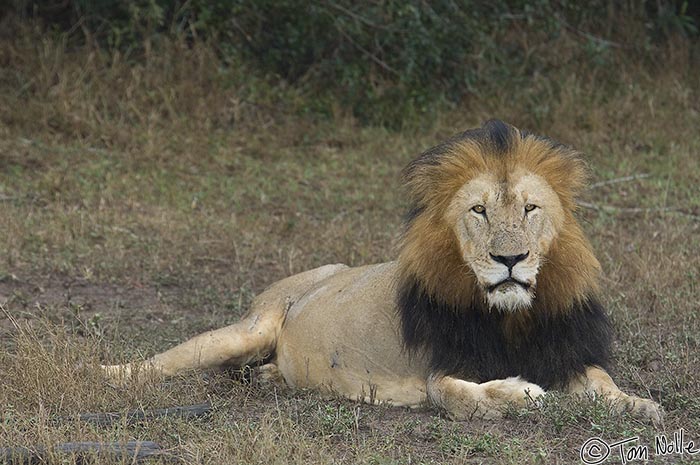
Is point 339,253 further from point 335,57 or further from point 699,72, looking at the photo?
point 699,72

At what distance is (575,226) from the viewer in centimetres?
417

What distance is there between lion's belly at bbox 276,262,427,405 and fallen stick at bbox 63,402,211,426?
54 cm

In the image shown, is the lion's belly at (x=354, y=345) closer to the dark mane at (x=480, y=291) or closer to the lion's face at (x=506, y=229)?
the dark mane at (x=480, y=291)

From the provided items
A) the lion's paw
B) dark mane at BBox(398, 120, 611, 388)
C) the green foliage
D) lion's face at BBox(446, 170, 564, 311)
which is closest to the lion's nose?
lion's face at BBox(446, 170, 564, 311)

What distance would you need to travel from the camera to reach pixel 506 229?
3.97 m

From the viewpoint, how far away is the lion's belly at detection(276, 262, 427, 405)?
4445 mm

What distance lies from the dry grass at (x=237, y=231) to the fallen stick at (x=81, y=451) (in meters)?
0.05

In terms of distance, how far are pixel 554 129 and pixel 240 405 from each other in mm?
5846

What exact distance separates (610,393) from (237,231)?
373cm

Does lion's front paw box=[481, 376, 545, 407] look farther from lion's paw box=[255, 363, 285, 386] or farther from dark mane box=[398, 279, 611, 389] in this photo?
lion's paw box=[255, 363, 285, 386]

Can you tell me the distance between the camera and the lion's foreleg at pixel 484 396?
13.3ft

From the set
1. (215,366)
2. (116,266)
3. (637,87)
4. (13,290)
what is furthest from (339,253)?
(637,87)
